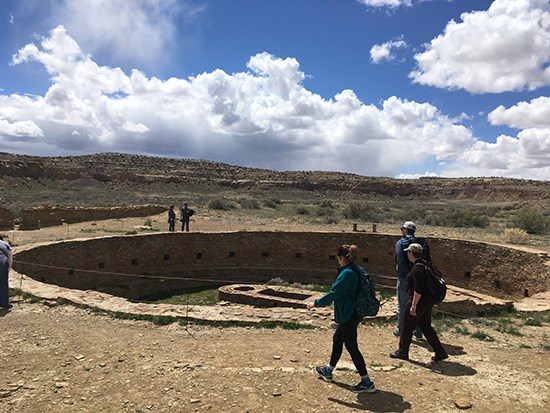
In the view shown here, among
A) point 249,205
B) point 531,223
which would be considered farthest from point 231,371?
point 249,205

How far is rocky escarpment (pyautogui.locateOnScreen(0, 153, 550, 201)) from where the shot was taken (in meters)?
62.8

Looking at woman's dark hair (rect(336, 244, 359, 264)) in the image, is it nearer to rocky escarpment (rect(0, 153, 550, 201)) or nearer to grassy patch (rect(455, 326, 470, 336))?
grassy patch (rect(455, 326, 470, 336))

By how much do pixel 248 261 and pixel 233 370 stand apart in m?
12.6

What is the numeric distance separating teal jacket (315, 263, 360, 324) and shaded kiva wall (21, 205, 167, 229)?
21.5 m

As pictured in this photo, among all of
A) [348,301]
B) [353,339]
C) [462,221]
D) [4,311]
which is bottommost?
[4,311]

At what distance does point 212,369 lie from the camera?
5.69 meters

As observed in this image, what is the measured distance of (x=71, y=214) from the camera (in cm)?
2473

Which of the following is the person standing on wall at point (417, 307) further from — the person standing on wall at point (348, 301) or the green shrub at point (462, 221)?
the green shrub at point (462, 221)

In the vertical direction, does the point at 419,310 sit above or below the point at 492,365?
above

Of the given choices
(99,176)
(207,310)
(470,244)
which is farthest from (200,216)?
(99,176)

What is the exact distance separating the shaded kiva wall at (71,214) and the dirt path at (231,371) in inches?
639

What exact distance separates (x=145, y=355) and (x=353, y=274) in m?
3.46

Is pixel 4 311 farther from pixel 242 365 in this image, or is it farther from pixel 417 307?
pixel 417 307

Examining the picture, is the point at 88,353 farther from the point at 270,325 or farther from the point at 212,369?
the point at 270,325
